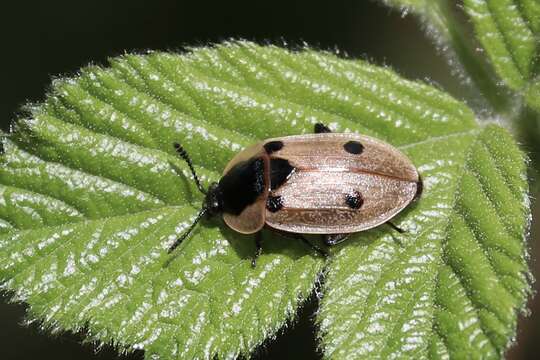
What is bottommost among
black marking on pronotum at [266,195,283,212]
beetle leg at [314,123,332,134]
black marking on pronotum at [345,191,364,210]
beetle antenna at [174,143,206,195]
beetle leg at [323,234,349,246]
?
beetle leg at [323,234,349,246]

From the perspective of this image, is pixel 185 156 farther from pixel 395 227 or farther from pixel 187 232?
pixel 395 227

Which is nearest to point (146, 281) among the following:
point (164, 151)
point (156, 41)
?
point (164, 151)

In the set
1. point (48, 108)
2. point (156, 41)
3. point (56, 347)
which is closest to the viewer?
point (48, 108)

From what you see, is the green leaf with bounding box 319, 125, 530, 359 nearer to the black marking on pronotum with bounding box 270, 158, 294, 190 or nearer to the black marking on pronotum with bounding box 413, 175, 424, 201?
the black marking on pronotum with bounding box 413, 175, 424, 201

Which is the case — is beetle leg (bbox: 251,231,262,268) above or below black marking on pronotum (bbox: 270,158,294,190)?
below

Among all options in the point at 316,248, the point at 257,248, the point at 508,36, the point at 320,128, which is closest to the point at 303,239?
the point at 316,248

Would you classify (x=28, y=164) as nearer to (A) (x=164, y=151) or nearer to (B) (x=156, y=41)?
(A) (x=164, y=151)

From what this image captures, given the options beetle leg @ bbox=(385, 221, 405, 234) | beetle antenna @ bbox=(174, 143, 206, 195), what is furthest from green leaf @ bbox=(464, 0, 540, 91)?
beetle antenna @ bbox=(174, 143, 206, 195)

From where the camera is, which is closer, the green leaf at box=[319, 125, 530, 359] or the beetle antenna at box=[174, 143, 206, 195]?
the green leaf at box=[319, 125, 530, 359]
